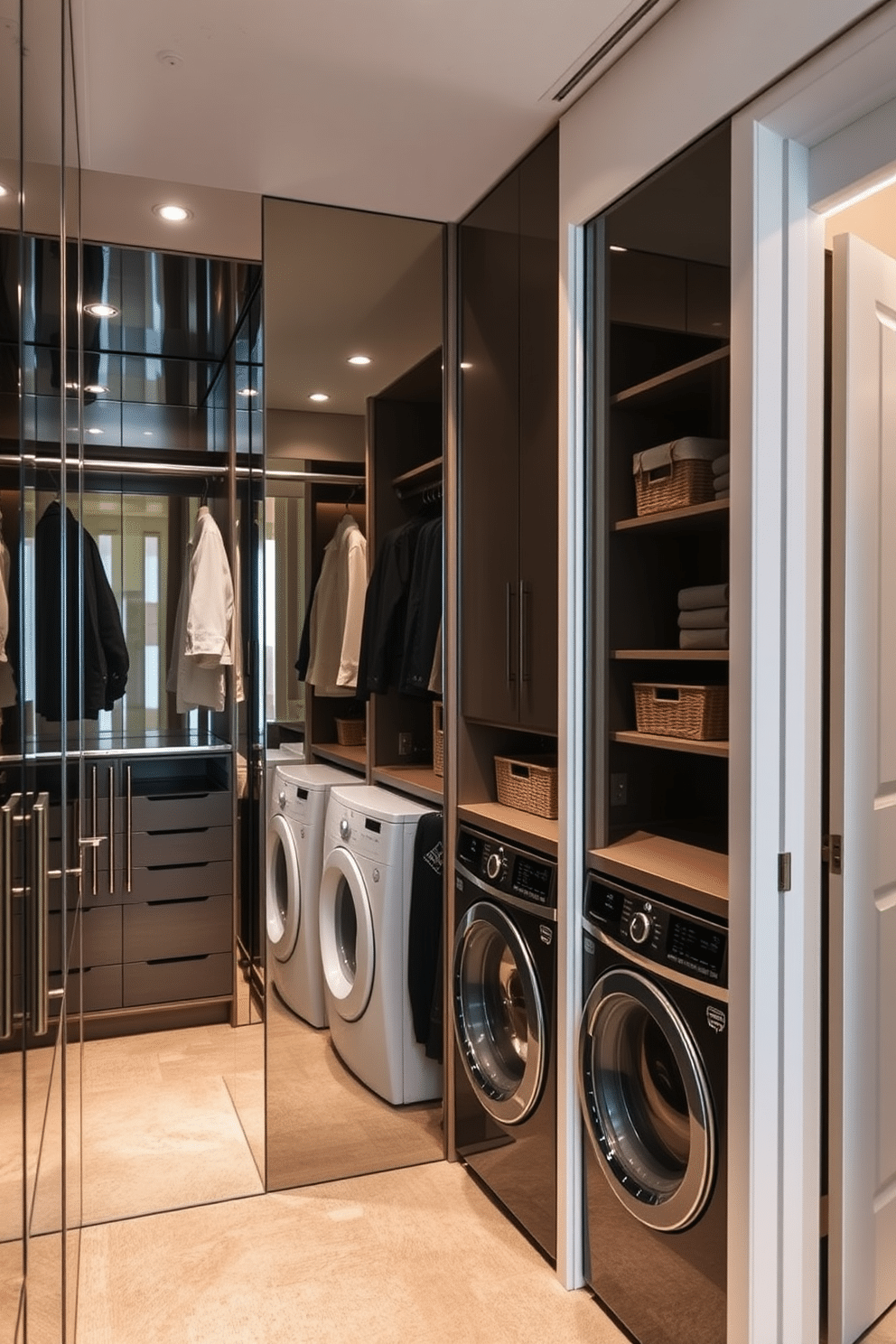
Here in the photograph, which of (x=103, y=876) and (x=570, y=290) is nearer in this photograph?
(x=570, y=290)

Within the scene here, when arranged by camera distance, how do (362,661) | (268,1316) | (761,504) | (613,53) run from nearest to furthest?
(761,504) → (613,53) → (268,1316) → (362,661)

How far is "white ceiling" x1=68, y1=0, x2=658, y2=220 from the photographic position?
1.92 m

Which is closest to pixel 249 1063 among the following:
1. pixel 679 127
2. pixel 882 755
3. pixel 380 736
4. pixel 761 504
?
pixel 380 736

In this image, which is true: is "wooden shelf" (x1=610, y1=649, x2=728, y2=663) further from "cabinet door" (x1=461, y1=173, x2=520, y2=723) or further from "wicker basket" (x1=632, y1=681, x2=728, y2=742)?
"cabinet door" (x1=461, y1=173, x2=520, y2=723)

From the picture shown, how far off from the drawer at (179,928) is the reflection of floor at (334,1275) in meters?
1.46

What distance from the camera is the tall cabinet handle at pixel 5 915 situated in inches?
39.8

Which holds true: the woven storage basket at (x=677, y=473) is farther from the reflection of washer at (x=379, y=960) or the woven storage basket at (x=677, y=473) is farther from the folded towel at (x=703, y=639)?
the reflection of washer at (x=379, y=960)

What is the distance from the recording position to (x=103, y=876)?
3.95 m

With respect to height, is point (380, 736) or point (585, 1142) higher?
point (380, 736)

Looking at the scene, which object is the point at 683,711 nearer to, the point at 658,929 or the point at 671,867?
the point at 671,867

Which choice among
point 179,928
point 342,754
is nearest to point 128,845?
point 179,928

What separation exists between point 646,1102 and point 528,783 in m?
0.86

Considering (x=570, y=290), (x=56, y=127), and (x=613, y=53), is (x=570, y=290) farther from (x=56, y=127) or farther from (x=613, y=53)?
(x=56, y=127)

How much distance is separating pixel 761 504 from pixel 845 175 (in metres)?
0.56
